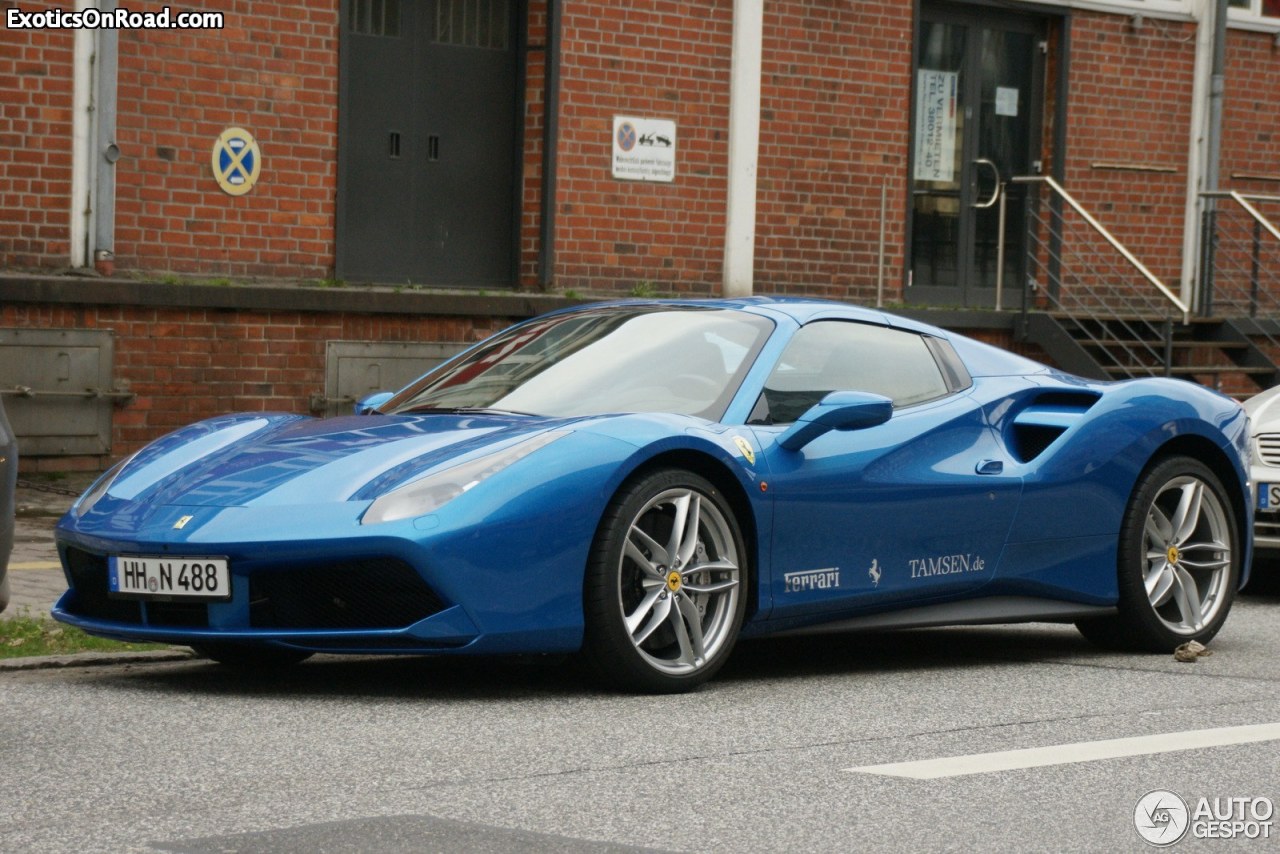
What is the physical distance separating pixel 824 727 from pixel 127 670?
Result: 242cm

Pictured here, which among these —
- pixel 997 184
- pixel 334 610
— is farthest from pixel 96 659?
pixel 997 184

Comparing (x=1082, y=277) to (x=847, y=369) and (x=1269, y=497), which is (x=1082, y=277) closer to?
(x=1269, y=497)

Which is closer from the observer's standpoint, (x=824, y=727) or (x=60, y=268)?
(x=824, y=727)

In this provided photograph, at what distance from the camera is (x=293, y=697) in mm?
6078

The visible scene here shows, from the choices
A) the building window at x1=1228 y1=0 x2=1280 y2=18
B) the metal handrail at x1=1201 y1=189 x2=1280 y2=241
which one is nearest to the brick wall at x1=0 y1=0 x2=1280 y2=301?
the building window at x1=1228 y1=0 x2=1280 y2=18

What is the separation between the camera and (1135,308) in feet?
60.3

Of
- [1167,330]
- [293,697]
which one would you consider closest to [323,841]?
[293,697]

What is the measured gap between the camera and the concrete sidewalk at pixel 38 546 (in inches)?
328

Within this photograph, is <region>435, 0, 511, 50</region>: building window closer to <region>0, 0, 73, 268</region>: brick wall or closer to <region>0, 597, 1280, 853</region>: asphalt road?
<region>0, 0, 73, 268</region>: brick wall

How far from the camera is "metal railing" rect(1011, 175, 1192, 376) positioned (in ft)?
59.9

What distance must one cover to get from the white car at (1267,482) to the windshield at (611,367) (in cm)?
386

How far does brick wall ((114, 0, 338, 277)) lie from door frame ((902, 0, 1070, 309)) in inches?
221

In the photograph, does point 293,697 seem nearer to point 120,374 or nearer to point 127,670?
point 127,670

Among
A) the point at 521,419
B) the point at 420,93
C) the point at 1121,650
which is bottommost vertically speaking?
the point at 1121,650
